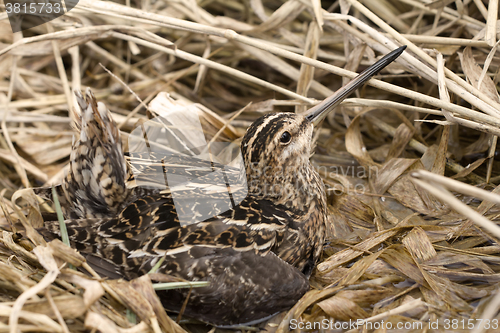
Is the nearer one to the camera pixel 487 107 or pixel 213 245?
pixel 213 245

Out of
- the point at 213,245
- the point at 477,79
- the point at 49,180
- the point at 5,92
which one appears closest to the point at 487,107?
the point at 477,79

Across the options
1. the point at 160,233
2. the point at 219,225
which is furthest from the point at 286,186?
the point at 160,233

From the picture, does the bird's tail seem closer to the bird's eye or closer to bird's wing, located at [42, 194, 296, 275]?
bird's wing, located at [42, 194, 296, 275]

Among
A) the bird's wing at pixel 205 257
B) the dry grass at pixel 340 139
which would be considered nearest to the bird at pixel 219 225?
the bird's wing at pixel 205 257

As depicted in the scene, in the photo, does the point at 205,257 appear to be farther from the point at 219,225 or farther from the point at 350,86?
the point at 350,86

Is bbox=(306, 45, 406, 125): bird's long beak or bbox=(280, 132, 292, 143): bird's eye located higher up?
bbox=(306, 45, 406, 125): bird's long beak

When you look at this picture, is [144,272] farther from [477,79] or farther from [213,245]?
[477,79]

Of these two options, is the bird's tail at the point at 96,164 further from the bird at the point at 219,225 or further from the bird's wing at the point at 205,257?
the bird's wing at the point at 205,257

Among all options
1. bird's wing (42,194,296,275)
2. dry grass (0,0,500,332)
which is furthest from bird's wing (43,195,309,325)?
dry grass (0,0,500,332)

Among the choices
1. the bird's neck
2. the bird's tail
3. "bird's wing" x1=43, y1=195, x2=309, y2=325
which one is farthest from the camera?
the bird's neck
